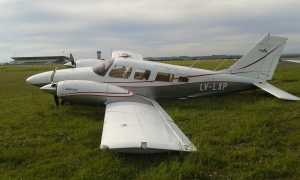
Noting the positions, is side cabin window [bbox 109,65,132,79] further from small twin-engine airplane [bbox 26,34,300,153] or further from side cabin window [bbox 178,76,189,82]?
side cabin window [bbox 178,76,189,82]

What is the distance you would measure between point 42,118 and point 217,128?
5191 millimetres

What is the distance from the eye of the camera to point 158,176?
190 inches

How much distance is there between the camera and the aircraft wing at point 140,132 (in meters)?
5.18

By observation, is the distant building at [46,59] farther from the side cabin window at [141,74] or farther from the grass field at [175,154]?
the grass field at [175,154]

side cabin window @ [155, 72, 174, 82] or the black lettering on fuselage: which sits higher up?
side cabin window @ [155, 72, 174, 82]

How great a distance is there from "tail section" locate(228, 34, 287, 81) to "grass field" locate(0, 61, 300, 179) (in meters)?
2.09

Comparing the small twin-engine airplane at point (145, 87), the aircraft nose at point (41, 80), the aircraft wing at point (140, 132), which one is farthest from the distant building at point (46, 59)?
the aircraft wing at point (140, 132)

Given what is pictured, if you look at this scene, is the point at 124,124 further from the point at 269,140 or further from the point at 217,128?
the point at 269,140

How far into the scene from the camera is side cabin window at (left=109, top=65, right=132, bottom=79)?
11.0 metres

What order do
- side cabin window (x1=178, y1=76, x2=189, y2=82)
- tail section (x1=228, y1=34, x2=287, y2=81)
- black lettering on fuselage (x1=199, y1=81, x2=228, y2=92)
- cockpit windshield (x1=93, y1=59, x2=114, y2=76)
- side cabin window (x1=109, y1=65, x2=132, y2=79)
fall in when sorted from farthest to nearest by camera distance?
1. tail section (x1=228, y1=34, x2=287, y2=81)
2. black lettering on fuselage (x1=199, y1=81, x2=228, y2=92)
3. side cabin window (x1=178, y1=76, x2=189, y2=82)
4. cockpit windshield (x1=93, y1=59, x2=114, y2=76)
5. side cabin window (x1=109, y1=65, x2=132, y2=79)

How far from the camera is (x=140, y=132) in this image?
5.85 meters

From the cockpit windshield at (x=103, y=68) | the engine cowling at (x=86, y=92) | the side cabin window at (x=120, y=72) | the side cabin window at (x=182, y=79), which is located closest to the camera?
the engine cowling at (x=86, y=92)

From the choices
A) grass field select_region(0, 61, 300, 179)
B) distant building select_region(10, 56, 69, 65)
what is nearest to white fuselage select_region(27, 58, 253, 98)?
grass field select_region(0, 61, 300, 179)

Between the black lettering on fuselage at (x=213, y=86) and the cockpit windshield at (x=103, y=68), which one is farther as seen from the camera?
the black lettering on fuselage at (x=213, y=86)
